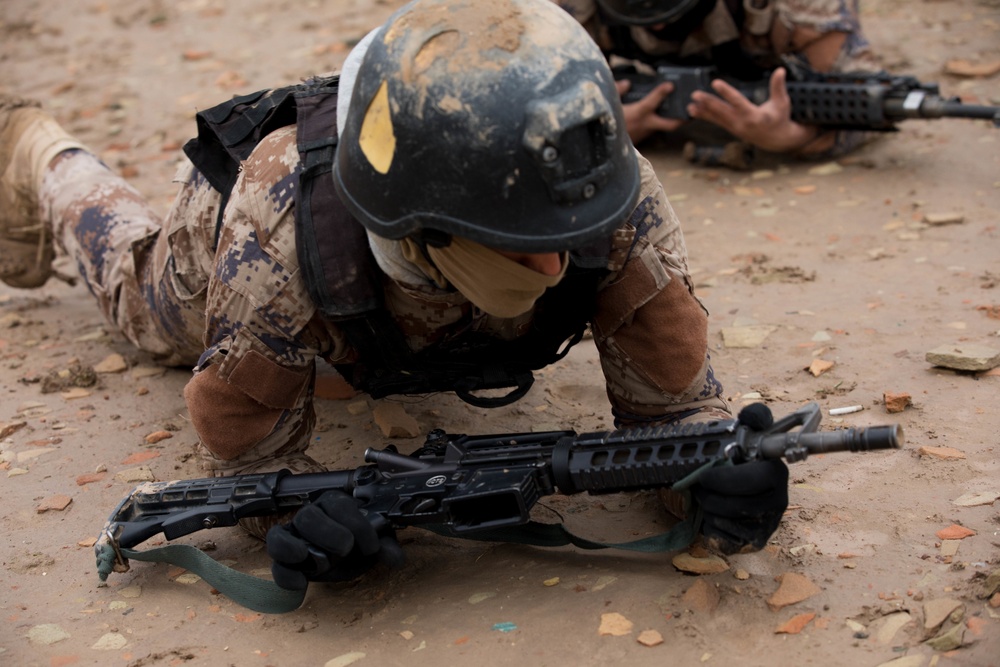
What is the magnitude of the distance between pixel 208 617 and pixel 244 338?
26.9 inches

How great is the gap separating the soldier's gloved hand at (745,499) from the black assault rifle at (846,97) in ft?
9.67

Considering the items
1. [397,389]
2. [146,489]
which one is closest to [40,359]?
[146,489]

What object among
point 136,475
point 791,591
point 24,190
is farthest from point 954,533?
point 24,190

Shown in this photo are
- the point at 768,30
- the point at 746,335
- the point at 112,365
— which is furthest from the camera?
the point at 768,30

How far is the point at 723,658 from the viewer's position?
2.30 metres

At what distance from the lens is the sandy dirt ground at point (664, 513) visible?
243 cm

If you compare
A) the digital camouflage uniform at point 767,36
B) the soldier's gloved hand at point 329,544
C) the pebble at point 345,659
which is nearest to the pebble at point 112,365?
the soldier's gloved hand at point 329,544

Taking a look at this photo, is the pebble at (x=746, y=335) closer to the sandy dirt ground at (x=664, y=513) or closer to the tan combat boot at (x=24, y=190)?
the sandy dirt ground at (x=664, y=513)

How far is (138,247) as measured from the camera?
12.4 feet

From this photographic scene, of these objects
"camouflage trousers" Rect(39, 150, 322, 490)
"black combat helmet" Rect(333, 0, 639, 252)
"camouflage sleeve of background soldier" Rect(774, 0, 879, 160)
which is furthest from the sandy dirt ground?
"black combat helmet" Rect(333, 0, 639, 252)

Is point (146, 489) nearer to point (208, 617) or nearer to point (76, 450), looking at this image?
point (208, 617)

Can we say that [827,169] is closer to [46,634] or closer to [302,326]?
[302,326]

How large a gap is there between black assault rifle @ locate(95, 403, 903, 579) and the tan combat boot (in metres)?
1.92

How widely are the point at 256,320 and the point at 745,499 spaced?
4.00 ft
